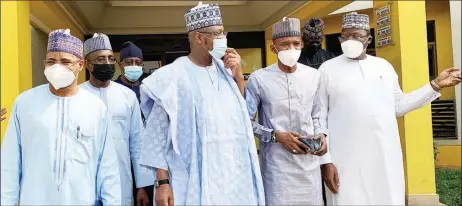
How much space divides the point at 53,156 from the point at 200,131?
80 cm

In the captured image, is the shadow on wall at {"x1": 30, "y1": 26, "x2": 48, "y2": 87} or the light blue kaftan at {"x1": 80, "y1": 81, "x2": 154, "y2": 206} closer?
the light blue kaftan at {"x1": 80, "y1": 81, "x2": 154, "y2": 206}

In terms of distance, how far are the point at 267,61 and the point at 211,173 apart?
909cm

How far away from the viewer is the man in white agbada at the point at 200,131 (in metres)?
2.57

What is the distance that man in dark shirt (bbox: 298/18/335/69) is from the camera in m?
4.46

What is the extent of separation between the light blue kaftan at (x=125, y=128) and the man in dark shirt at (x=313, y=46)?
168 cm

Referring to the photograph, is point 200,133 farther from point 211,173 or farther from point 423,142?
point 423,142

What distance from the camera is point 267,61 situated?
1152 centimetres

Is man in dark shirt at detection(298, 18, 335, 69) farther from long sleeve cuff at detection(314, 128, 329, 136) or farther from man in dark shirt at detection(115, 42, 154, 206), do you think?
man in dark shirt at detection(115, 42, 154, 206)

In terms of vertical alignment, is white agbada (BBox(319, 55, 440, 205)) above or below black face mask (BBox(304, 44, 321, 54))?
below

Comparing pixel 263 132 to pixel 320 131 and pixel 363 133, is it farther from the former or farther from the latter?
pixel 363 133

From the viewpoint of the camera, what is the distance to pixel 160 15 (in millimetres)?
10508

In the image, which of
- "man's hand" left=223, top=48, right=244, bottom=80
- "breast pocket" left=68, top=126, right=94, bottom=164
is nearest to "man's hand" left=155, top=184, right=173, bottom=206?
"breast pocket" left=68, top=126, right=94, bottom=164

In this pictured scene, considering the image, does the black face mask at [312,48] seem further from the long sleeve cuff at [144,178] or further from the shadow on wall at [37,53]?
the shadow on wall at [37,53]

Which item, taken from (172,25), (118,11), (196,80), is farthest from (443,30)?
(196,80)
